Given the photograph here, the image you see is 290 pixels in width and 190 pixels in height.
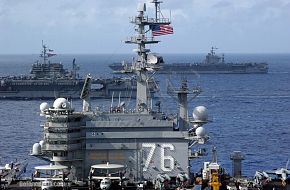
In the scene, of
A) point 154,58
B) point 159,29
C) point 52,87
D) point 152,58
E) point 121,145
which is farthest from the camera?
point 52,87

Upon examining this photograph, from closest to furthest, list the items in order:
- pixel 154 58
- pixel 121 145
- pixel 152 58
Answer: pixel 121 145
pixel 154 58
pixel 152 58

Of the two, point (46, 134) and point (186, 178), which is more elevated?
point (46, 134)

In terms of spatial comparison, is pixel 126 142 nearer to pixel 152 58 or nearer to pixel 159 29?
pixel 152 58

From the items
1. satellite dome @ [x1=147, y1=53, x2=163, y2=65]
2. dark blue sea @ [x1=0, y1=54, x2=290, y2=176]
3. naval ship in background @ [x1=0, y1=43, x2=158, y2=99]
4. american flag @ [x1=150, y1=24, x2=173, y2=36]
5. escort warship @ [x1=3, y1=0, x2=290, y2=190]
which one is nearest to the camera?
escort warship @ [x1=3, y1=0, x2=290, y2=190]

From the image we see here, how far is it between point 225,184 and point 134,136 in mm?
7752

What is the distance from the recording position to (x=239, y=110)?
14138 centimetres

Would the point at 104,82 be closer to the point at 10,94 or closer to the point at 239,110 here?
the point at 10,94

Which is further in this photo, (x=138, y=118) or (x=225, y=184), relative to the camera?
(x=138, y=118)

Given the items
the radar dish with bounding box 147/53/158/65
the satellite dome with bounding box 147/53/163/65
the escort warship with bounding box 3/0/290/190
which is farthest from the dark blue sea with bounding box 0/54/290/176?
the escort warship with bounding box 3/0/290/190

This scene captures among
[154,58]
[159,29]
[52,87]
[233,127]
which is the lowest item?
[233,127]

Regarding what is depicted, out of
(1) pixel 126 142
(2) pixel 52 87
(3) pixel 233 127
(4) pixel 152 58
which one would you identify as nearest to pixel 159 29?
(4) pixel 152 58

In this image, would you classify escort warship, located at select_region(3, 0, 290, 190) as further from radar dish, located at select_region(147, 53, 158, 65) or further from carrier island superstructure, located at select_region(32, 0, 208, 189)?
radar dish, located at select_region(147, 53, 158, 65)

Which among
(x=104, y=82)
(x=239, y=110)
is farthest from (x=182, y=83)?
(x=104, y=82)

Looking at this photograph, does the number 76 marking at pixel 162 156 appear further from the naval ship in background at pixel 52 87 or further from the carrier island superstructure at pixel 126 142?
the naval ship in background at pixel 52 87
